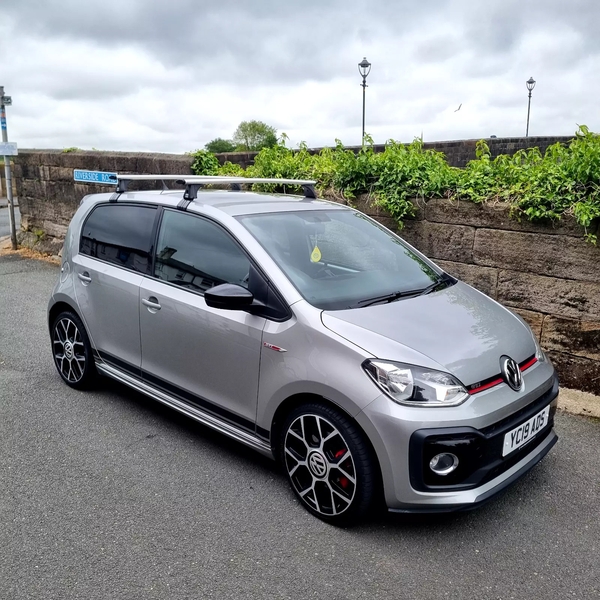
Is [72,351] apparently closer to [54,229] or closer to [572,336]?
[572,336]

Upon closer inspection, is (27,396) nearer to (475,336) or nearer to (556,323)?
(475,336)

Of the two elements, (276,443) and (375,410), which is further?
(276,443)

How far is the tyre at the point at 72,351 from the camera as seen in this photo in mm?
4969

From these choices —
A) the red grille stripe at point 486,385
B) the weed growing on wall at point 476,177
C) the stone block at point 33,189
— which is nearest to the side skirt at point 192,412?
the red grille stripe at point 486,385

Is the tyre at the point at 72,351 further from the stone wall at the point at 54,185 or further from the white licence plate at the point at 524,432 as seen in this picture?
the stone wall at the point at 54,185

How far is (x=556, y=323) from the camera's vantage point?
207 inches

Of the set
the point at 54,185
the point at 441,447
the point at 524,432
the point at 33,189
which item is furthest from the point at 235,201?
the point at 33,189

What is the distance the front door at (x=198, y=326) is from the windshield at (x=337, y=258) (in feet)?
0.88

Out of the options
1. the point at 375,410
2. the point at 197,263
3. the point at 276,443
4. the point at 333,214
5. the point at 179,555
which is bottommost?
the point at 179,555

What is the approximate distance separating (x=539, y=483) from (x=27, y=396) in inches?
153

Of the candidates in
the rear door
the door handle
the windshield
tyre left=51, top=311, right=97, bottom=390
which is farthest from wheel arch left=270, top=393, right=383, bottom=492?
tyre left=51, top=311, right=97, bottom=390

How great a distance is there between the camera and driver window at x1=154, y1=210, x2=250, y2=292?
379cm

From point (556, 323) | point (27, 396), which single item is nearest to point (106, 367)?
point (27, 396)

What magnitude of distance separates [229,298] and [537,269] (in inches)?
121
